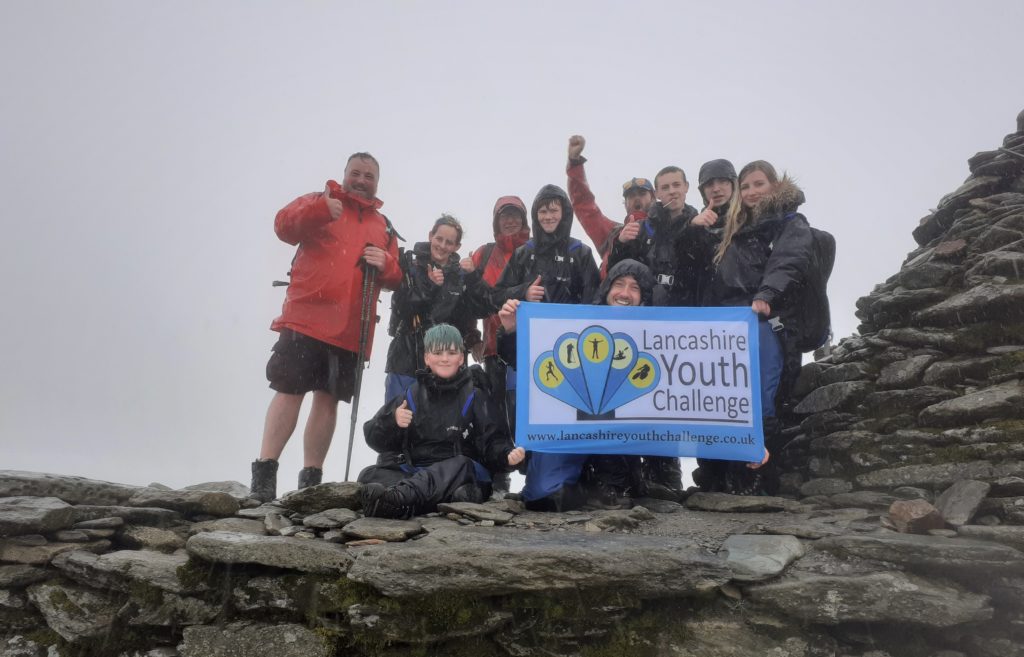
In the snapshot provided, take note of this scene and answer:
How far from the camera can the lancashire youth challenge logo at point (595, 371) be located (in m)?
6.59

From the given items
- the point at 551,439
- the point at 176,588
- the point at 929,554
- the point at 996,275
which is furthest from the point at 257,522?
the point at 996,275

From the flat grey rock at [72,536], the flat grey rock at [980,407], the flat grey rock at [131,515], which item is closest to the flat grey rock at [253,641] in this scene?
the flat grey rock at [131,515]

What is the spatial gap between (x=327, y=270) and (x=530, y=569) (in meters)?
4.51

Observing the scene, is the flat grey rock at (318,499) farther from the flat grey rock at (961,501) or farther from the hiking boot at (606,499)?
the flat grey rock at (961,501)

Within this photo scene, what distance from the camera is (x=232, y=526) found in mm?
5520

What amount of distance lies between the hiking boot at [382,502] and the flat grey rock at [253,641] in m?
1.06

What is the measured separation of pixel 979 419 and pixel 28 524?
331 inches

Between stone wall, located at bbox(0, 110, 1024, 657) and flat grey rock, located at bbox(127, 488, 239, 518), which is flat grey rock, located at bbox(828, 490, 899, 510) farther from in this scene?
flat grey rock, located at bbox(127, 488, 239, 518)

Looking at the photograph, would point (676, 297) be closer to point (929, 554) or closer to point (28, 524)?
point (929, 554)

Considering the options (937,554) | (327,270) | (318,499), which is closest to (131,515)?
(318,499)

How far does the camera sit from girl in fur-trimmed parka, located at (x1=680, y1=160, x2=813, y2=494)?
6.79 m

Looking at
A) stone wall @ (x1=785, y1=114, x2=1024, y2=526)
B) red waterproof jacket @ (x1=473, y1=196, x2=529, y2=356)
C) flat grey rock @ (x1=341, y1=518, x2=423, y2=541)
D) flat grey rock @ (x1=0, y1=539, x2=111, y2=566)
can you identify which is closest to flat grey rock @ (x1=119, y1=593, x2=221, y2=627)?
flat grey rock @ (x1=0, y1=539, x2=111, y2=566)

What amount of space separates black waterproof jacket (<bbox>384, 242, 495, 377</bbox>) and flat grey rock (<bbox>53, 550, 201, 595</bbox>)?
3152 mm

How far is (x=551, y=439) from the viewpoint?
6.39 meters
